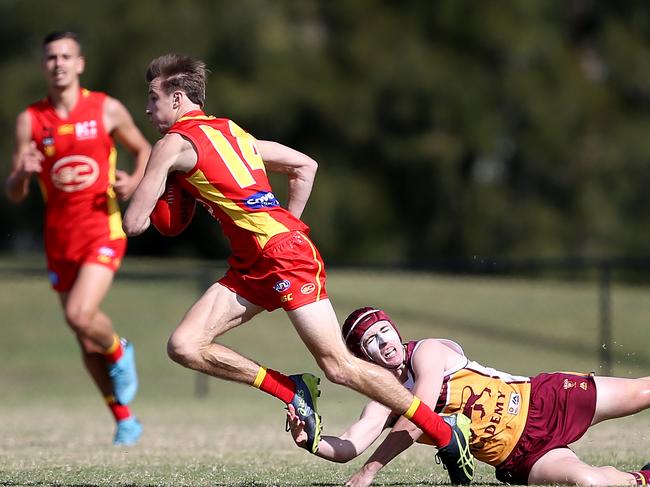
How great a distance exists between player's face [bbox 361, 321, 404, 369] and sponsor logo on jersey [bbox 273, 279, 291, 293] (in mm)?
425

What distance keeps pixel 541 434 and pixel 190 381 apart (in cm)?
1047

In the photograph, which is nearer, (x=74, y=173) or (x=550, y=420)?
(x=550, y=420)

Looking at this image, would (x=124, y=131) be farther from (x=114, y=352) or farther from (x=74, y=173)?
(x=114, y=352)

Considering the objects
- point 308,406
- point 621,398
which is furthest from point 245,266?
point 621,398

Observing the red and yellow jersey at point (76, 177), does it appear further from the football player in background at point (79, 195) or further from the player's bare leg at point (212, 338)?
the player's bare leg at point (212, 338)

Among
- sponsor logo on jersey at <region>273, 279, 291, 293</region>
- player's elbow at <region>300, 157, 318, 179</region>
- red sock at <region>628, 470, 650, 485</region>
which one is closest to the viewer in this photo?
red sock at <region>628, 470, 650, 485</region>

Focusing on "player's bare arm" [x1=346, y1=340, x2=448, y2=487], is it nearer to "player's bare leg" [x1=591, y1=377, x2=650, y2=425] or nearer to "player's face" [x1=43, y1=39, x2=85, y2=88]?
"player's bare leg" [x1=591, y1=377, x2=650, y2=425]

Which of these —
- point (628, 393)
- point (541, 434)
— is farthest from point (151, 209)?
point (628, 393)

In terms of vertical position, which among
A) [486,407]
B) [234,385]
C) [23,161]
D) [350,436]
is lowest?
[234,385]

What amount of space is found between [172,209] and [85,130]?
3171 mm

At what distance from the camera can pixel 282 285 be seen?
534cm

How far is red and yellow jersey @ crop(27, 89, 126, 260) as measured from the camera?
823cm

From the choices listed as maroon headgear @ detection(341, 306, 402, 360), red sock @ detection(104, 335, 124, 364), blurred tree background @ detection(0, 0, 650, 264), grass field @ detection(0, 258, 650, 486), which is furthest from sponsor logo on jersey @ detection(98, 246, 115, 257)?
blurred tree background @ detection(0, 0, 650, 264)

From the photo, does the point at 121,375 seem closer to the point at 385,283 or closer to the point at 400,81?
the point at 385,283
